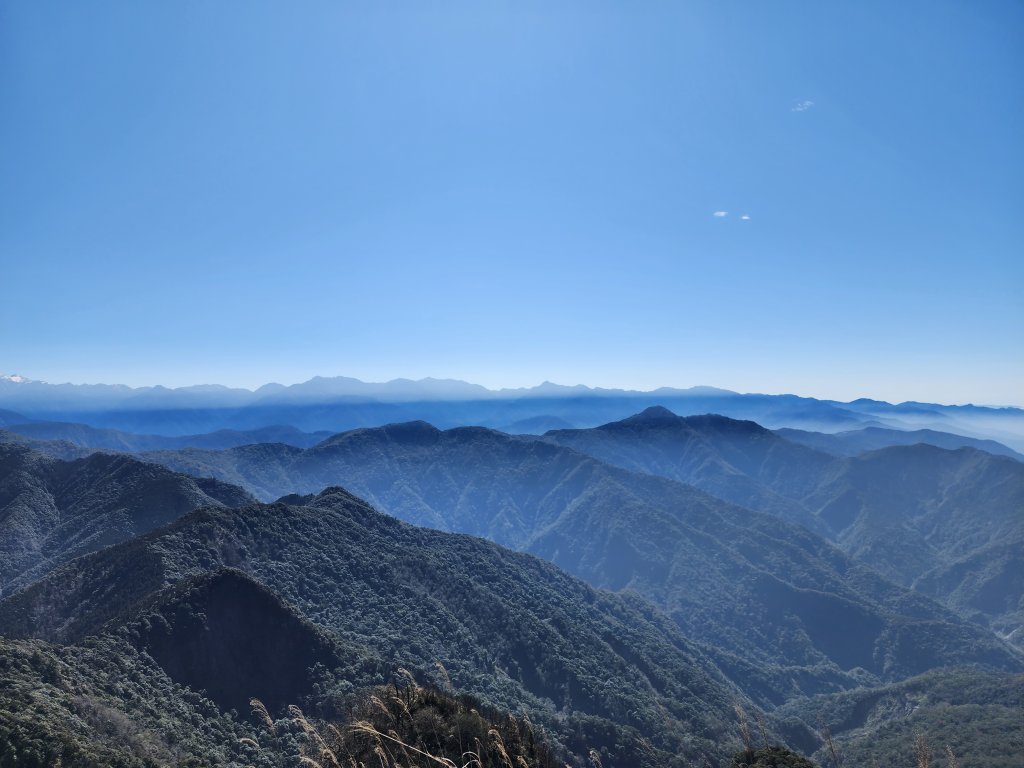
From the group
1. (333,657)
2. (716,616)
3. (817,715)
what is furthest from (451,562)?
(716,616)

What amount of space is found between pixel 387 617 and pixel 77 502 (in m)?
102

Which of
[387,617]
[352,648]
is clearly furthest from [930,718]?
[352,648]

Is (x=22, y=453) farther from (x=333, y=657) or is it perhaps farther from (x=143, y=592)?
(x=333, y=657)

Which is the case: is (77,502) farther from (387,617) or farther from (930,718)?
(930,718)

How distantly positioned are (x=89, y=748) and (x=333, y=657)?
31819 mm

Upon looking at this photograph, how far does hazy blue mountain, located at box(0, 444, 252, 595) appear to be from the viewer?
400 feet

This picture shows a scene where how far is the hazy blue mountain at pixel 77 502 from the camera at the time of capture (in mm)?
121938

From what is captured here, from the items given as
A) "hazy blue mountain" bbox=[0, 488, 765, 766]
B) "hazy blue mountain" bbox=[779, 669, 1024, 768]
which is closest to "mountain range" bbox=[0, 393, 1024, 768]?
"hazy blue mountain" bbox=[0, 488, 765, 766]

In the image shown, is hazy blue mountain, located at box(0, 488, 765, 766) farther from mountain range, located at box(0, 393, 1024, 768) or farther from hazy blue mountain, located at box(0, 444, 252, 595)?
hazy blue mountain, located at box(0, 444, 252, 595)

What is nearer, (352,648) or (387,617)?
(352,648)

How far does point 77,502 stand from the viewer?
5645 inches

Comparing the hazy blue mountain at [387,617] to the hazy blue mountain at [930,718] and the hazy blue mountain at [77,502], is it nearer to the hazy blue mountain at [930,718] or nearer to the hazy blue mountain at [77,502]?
the hazy blue mountain at [930,718]

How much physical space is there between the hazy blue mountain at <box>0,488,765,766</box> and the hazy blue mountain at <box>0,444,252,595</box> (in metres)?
40.5

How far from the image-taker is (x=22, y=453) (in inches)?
6235
